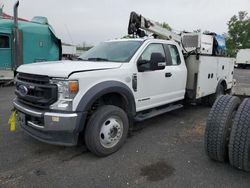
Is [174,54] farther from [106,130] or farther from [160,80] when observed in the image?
[106,130]

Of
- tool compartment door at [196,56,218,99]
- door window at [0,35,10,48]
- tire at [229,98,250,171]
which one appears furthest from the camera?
door window at [0,35,10,48]

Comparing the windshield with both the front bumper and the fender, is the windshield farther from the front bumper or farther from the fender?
the front bumper

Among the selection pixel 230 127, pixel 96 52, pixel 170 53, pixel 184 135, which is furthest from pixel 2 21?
pixel 230 127

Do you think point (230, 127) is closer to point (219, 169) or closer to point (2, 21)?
point (219, 169)

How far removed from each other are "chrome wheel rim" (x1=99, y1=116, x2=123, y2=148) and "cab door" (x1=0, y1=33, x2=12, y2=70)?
922 centimetres

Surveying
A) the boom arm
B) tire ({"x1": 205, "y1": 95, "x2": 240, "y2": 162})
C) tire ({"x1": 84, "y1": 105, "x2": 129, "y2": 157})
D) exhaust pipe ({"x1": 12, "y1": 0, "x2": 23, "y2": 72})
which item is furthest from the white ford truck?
exhaust pipe ({"x1": 12, "y1": 0, "x2": 23, "y2": 72})

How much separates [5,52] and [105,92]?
9.43 m

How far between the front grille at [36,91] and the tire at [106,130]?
0.69 m

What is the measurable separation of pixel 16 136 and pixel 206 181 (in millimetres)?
3461

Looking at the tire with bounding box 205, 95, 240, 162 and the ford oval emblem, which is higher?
the ford oval emblem

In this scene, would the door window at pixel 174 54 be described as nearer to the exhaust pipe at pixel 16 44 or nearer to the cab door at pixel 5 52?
the exhaust pipe at pixel 16 44

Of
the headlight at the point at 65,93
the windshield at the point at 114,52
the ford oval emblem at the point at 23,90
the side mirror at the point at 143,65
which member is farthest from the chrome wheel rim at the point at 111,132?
the ford oval emblem at the point at 23,90

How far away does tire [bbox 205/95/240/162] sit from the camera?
3295 millimetres

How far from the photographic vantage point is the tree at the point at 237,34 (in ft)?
151
